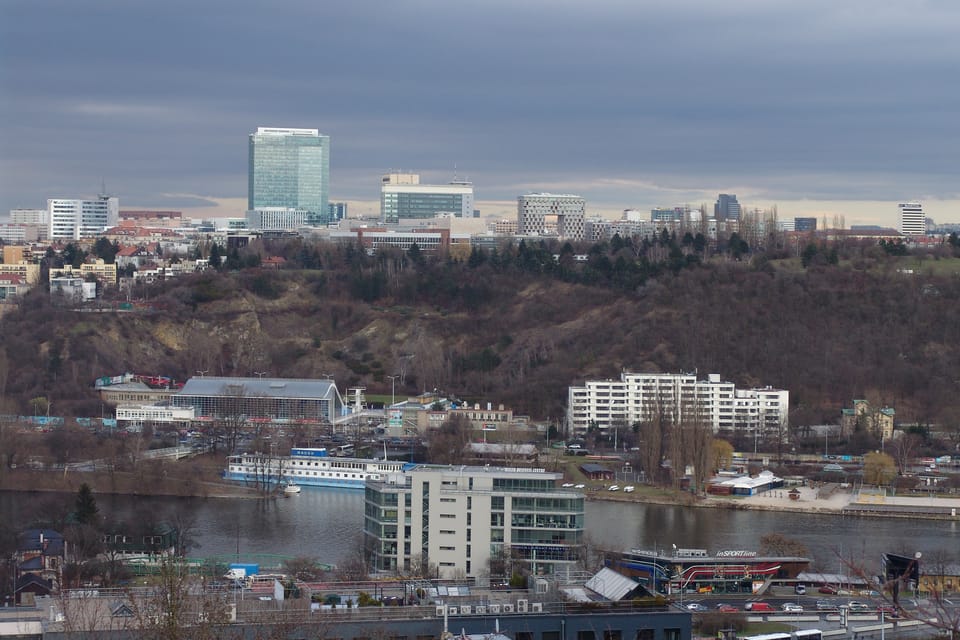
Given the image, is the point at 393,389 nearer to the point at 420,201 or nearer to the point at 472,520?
the point at 472,520

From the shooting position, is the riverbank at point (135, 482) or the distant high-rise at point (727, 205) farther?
the distant high-rise at point (727, 205)

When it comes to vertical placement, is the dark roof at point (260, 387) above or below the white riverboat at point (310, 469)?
above

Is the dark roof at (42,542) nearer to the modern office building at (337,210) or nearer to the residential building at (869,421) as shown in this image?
the residential building at (869,421)

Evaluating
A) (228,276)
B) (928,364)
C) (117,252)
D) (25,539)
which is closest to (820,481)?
(928,364)

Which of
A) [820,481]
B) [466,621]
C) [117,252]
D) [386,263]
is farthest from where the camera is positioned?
[117,252]

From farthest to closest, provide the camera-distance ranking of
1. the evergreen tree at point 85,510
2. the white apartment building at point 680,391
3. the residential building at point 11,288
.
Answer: the residential building at point 11,288 → the white apartment building at point 680,391 → the evergreen tree at point 85,510

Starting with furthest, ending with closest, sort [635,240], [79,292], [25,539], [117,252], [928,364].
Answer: [117,252], [635,240], [79,292], [928,364], [25,539]

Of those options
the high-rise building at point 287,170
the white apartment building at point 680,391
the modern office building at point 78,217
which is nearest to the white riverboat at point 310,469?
the white apartment building at point 680,391

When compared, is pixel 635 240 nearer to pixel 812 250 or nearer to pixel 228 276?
pixel 812 250
